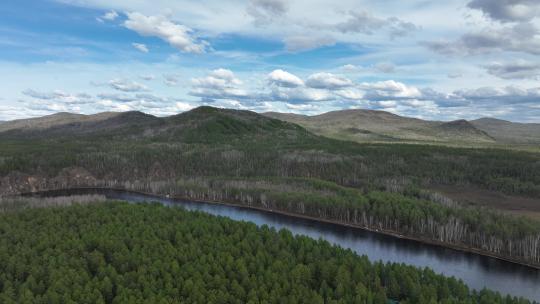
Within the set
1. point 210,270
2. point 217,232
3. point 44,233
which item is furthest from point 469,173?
point 44,233

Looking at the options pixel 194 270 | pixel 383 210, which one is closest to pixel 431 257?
pixel 383 210

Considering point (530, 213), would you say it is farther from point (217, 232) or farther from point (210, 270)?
point (210, 270)

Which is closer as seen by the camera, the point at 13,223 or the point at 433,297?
the point at 433,297

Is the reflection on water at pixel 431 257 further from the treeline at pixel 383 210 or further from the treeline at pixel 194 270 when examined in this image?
the treeline at pixel 194 270

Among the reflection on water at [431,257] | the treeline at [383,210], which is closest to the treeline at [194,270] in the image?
the reflection on water at [431,257]

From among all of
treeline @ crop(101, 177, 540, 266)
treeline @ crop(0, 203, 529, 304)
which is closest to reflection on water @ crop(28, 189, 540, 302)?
treeline @ crop(101, 177, 540, 266)
